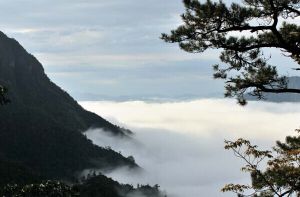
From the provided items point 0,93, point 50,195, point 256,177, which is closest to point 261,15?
point 256,177

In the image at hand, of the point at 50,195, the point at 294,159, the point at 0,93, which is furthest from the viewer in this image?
the point at 50,195

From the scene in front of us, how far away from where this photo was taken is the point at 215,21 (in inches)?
906

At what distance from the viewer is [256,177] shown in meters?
25.4

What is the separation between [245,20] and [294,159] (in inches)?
262

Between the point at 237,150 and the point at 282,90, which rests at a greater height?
the point at 282,90

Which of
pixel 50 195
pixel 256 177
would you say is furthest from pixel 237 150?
pixel 50 195

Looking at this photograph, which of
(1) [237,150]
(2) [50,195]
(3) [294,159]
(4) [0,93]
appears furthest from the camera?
(2) [50,195]

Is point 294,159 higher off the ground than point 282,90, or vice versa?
point 282,90

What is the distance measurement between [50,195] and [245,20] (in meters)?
64.7

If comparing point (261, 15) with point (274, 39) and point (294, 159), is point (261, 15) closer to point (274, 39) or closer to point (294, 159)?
point (274, 39)

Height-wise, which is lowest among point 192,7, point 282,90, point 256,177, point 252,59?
point 256,177

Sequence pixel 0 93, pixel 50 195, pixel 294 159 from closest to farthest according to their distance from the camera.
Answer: pixel 294 159 → pixel 0 93 → pixel 50 195

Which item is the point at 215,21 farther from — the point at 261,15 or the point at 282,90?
the point at 282,90

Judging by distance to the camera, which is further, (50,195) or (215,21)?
(50,195)
